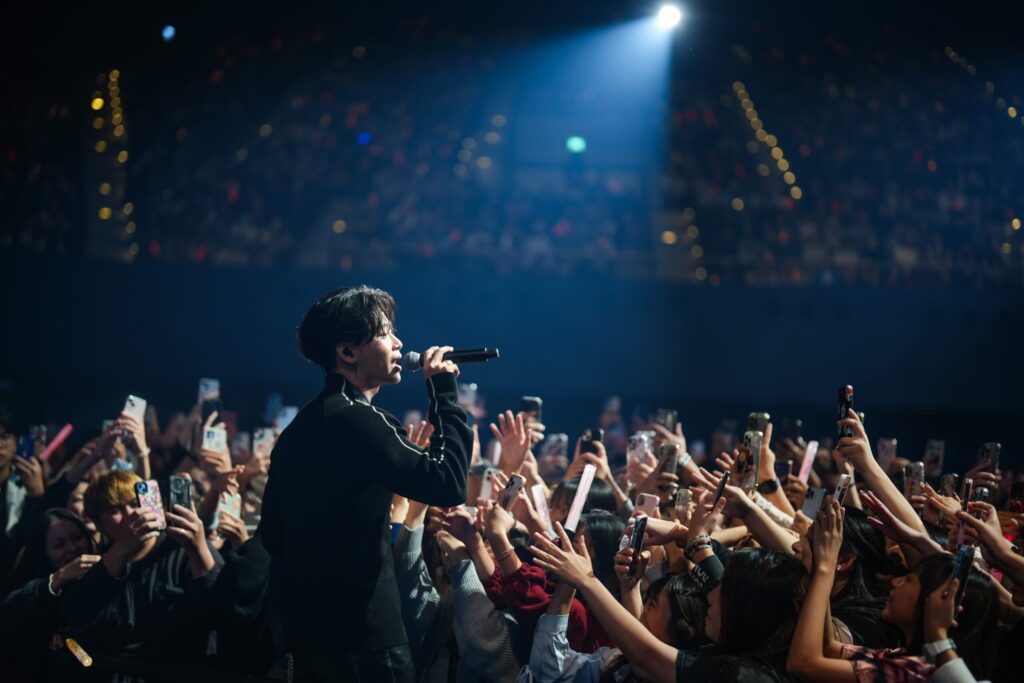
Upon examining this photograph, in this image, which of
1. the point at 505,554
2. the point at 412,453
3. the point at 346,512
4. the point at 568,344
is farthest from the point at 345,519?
the point at 568,344

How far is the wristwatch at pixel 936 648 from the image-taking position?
2271mm

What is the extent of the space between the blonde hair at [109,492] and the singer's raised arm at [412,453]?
4.33 ft

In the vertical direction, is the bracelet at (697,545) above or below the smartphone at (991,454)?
below

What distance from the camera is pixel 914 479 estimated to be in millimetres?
3807

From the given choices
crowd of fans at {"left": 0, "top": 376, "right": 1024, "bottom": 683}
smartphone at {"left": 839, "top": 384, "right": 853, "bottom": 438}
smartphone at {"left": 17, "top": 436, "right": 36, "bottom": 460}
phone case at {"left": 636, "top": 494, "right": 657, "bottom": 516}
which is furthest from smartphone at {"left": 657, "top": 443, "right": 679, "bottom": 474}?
smartphone at {"left": 17, "top": 436, "right": 36, "bottom": 460}

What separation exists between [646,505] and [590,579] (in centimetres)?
62

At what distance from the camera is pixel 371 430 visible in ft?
8.52

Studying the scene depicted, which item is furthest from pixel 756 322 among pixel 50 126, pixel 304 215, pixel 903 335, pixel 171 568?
pixel 171 568

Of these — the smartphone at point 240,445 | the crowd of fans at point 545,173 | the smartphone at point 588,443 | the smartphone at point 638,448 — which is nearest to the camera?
the smartphone at point 638,448

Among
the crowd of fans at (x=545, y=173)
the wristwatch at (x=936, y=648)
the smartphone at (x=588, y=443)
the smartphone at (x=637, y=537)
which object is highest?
the crowd of fans at (x=545, y=173)

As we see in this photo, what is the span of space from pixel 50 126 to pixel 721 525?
10.8 meters

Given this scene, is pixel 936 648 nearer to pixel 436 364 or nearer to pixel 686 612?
pixel 686 612

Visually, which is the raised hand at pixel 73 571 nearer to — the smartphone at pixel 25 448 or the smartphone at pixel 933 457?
the smartphone at pixel 25 448

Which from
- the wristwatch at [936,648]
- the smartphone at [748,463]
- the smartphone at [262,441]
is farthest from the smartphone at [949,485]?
the smartphone at [262,441]
